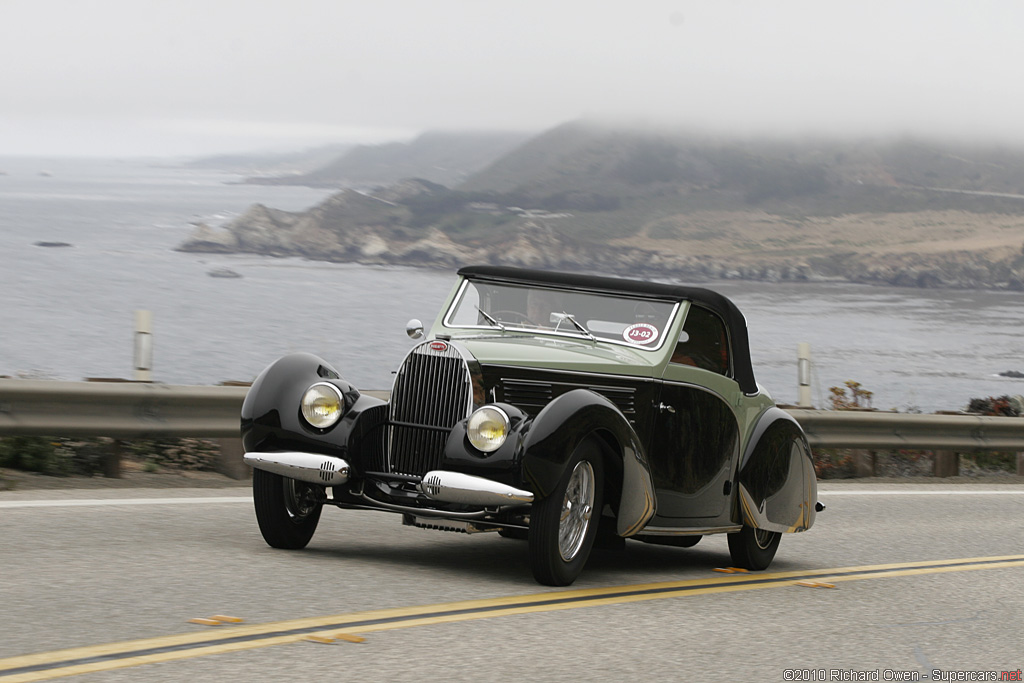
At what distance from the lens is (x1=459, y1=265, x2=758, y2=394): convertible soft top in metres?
7.59

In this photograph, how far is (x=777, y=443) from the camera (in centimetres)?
813

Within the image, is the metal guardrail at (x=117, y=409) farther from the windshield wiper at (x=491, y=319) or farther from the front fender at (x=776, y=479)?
the front fender at (x=776, y=479)

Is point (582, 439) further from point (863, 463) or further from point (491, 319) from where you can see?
point (863, 463)

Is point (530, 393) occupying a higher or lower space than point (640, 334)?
lower

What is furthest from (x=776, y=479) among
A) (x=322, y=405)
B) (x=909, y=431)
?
(x=909, y=431)

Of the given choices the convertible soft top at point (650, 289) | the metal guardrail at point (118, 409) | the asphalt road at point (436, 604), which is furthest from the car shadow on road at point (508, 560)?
the metal guardrail at point (118, 409)

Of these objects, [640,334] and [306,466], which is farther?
[640,334]

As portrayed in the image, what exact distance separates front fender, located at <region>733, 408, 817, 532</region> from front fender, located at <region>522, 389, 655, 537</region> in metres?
1.30

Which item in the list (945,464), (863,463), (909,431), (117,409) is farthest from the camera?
(945,464)

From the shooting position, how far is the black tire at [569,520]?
6.18 metres

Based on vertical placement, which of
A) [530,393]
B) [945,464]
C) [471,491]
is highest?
[530,393]

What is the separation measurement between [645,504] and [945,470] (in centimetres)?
1043

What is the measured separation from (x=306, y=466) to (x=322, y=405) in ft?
1.26

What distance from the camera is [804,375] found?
14.8 metres
